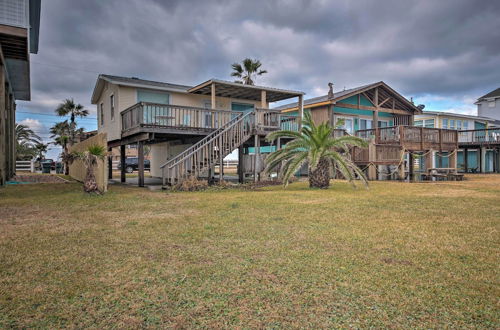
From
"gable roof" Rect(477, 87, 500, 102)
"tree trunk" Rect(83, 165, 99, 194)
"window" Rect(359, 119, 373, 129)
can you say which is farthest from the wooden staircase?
"gable roof" Rect(477, 87, 500, 102)

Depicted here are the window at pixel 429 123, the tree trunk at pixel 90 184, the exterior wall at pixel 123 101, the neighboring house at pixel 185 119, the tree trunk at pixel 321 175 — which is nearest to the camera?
the tree trunk at pixel 90 184

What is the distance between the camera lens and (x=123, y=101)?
16.4 metres

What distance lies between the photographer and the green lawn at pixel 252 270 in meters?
2.54

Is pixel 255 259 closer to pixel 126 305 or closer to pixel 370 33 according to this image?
pixel 126 305

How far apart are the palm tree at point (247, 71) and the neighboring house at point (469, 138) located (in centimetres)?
1498

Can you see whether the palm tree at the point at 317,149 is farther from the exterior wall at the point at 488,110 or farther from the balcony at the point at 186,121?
the exterior wall at the point at 488,110

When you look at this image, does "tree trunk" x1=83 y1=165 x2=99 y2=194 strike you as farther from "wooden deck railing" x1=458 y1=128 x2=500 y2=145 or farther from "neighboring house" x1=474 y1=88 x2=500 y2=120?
"neighboring house" x1=474 y1=88 x2=500 y2=120

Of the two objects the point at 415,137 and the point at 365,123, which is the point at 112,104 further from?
the point at 365,123

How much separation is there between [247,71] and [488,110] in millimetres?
31099

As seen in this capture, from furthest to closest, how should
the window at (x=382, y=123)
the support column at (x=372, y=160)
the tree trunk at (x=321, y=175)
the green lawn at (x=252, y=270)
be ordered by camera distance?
Answer: 1. the window at (x=382, y=123)
2. the support column at (x=372, y=160)
3. the tree trunk at (x=321, y=175)
4. the green lawn at (x=252, y=270)

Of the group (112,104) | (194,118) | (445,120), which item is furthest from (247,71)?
(445,120)

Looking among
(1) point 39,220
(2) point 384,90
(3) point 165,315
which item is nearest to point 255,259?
(3) point 165,315

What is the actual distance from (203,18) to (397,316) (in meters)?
→ 19.1

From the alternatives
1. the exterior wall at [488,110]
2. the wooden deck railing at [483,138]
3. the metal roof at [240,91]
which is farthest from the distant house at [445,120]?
the metal roof at [240,91]
